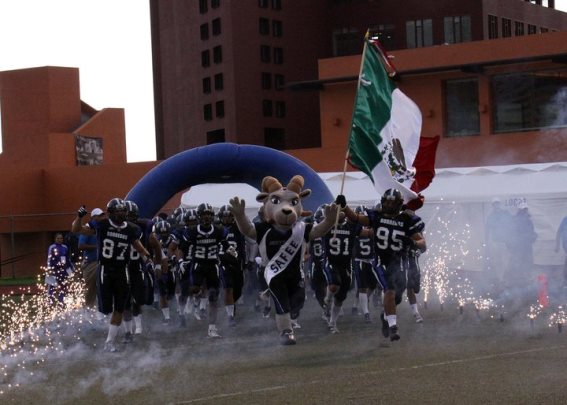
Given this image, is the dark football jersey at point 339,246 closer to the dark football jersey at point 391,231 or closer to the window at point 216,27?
the dark football jersey at point 391,231

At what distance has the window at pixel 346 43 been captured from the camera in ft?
205

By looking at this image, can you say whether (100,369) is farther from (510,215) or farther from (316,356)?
(510,215)

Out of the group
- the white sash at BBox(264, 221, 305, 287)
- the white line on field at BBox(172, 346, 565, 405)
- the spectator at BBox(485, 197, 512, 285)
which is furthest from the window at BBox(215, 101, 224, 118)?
the white line on field at BBox(172, 346, 565, 405)

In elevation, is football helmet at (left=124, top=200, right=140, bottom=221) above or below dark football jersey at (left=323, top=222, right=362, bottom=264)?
above

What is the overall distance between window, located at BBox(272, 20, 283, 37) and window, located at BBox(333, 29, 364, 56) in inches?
123

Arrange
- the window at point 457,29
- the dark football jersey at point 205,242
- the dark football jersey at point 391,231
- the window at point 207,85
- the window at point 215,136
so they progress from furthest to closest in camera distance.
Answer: the window at point 207,85 → the window at point 215,136 → the window at point 457,29 → the dark football jersey at point 205,242 → the dark football jersey at point 391,231

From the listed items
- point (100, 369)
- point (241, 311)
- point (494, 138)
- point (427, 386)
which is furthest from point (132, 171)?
point (427, 386)

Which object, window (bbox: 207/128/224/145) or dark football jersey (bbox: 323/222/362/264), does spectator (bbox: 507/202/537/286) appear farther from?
window (bbox: 207/128/224/145)

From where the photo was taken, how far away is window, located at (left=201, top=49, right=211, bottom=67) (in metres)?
62.3

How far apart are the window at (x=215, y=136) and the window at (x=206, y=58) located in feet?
12.2

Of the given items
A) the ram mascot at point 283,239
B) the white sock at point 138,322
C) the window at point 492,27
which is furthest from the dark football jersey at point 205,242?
the window at point 492,27

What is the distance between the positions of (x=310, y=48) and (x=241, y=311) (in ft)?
151

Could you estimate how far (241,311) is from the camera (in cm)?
1909

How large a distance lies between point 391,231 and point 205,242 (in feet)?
11.0
